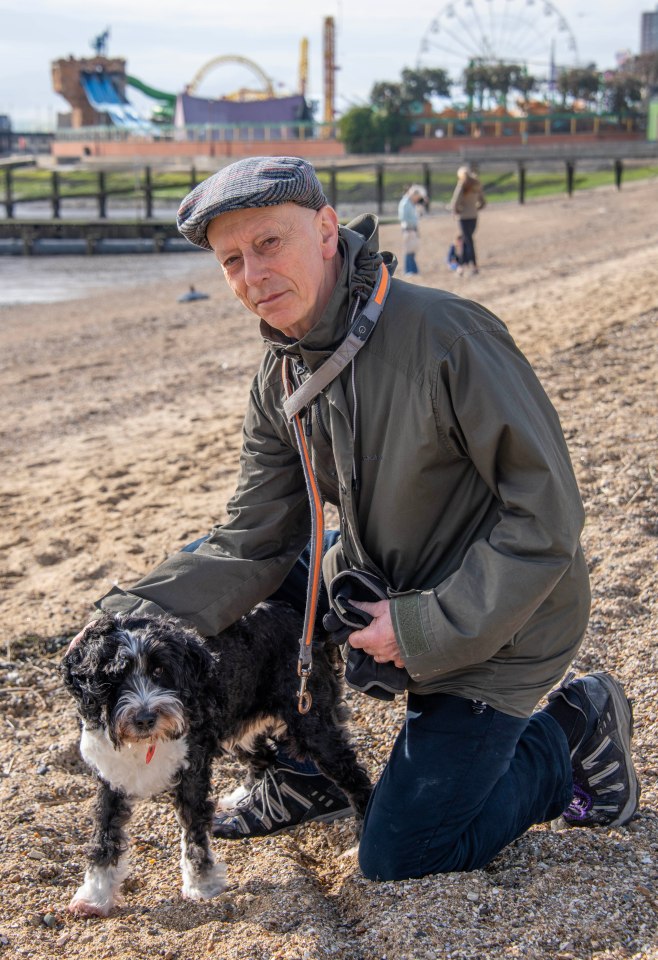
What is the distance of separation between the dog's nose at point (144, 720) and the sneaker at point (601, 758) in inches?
56.4

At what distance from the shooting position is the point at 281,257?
9.73 ft

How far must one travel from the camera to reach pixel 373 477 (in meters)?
3.05

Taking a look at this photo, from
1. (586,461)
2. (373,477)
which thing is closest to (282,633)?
(373,477)

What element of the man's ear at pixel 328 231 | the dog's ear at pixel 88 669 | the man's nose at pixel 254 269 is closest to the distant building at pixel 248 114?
the man's ear at pixel 328 231

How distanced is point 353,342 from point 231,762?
6.91 ft

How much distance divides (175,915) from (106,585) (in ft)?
8.48

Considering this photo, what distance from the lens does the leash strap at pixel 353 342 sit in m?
2.97

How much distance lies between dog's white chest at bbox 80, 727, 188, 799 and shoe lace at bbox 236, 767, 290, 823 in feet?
1.87

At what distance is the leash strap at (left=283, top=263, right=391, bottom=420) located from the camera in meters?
2.97

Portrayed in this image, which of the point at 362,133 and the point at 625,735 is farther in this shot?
the point at 362,133

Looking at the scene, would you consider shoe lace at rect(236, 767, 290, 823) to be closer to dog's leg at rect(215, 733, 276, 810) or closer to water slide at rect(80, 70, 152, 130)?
dog's leg at rect(215, 733, 276, 810)

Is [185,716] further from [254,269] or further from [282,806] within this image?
[254,269]

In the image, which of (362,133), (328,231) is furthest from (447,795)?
(362,133)

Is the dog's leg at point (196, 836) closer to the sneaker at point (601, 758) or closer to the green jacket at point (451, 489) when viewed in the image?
the green jacket at point (451, 489)
